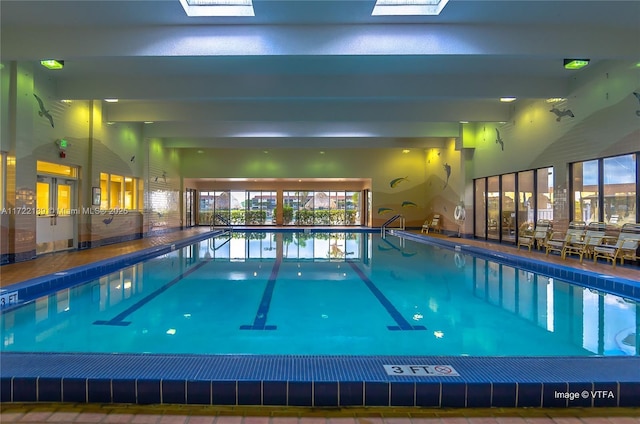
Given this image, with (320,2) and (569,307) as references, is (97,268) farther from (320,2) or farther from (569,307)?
(569,307)

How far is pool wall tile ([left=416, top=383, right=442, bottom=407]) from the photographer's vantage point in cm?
184

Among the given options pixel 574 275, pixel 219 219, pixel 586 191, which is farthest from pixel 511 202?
pixel 219 219

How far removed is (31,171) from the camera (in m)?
6.40

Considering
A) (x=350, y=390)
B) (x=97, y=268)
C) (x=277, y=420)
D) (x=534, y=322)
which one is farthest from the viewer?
(x=97, y=268)

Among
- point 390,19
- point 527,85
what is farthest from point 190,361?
point 527,85

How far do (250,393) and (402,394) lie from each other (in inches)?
29.2

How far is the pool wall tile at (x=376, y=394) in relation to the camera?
6.02 ft

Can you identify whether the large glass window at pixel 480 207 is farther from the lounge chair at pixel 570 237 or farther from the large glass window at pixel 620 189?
the large glass window at pixel 620 189

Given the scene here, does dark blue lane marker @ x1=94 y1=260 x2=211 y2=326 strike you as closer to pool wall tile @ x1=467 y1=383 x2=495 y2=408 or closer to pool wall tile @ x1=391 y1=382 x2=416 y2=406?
pool wall tile @ x1=391 y1=382 x2=416 y2=406

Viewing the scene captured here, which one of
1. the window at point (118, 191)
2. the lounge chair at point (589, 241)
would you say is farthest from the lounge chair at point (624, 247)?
the window at point (118, 191)

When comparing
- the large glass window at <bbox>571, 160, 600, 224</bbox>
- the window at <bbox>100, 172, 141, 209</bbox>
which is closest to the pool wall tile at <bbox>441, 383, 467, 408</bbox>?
the large glass window at <bbox>571, 160, 600, 224</bbox>

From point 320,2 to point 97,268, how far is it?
4.79 metres

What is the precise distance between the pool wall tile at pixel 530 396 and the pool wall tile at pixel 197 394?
152 cm

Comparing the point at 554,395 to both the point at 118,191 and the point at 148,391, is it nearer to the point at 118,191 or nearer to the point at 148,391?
the point at 148,391
